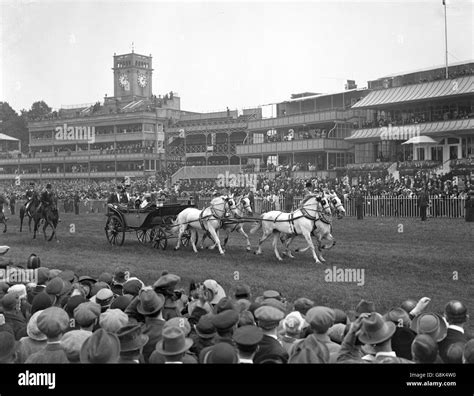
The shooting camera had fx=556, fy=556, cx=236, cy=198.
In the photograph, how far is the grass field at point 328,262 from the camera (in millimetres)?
10586

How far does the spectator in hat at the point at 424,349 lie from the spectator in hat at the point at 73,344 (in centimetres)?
264

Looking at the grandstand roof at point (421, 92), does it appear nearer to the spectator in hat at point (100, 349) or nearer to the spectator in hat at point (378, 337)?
the spectator in hat at point (378, 337)

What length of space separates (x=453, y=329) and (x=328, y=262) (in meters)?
9.05

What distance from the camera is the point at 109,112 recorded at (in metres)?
37.0

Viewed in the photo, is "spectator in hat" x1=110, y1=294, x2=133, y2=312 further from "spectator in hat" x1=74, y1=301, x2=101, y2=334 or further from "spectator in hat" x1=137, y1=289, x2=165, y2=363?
"spectator in hat" x1=74, y1=301, x2=101, y2=334

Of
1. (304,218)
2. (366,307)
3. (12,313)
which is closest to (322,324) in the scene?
(366,307)

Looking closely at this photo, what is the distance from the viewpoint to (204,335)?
16.2 feet

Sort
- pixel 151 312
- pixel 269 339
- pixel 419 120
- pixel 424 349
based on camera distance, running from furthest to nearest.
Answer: pixel 419 120 → pixel 151 312 → pixel 269 339 → pixel 424 349

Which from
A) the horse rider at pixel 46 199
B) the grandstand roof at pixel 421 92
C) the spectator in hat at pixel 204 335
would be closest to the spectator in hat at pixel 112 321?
the spectator in hat at pixel 204 335

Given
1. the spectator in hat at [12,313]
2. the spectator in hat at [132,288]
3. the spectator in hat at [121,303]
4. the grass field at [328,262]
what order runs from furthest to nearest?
1. the grass field at [328,262]
2. the spectator in hat at [132,288]
3. the spectator in hat at [12,313]
4. the spectator in hat at [121,303]

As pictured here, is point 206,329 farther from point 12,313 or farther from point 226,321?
point 12,313

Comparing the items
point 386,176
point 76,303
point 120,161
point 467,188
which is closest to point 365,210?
point 386,176

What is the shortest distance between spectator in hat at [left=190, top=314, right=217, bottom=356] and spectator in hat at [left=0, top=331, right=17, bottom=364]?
1.52 m
